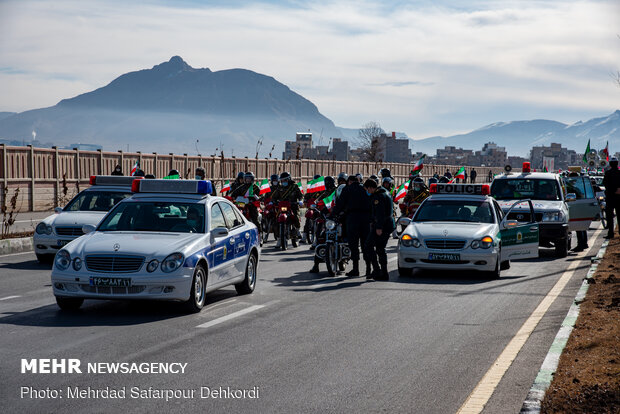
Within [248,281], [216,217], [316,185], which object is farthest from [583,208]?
[216,217]

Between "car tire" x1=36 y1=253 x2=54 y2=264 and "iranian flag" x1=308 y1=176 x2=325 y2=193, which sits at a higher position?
"iranian flag" x1=308 y1=176 x2=325 y2=193

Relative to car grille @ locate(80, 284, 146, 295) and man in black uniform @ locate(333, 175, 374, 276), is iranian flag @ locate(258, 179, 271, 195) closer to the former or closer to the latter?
man in black uniform @ locate(333, 175, 374, 276)

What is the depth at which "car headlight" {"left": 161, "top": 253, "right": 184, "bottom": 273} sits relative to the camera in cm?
1024

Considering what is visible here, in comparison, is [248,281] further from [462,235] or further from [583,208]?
[583,208]

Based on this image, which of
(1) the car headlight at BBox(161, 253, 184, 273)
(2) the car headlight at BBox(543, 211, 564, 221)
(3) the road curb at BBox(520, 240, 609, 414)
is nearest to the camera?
(3) the road curb at BBox(520, 240, 609, 414)

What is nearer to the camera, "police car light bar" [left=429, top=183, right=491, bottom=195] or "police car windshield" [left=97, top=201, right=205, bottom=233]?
"police car windshield" [left=97, top=201, right=205, bottom=233]

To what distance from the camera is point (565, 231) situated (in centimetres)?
1958

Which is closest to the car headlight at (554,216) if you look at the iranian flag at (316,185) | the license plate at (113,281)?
the iranian flag at (316,185)

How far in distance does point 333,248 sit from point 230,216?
11.3 feet

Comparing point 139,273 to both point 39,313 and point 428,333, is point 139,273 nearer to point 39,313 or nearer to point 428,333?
point 39,313

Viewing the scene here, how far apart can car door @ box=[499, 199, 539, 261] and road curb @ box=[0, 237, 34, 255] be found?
11204 millimetres

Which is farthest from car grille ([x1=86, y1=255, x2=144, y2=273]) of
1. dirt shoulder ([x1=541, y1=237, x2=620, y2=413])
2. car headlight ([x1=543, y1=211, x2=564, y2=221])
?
car headlight ([x1=543, y1=211, x2=564, y2=221])

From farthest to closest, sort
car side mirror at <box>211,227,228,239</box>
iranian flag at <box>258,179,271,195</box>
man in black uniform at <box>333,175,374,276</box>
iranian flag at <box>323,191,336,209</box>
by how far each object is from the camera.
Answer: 1. iranian flag at <box>258,179,271,195</box>
2. iranian flag at <box>323,191,336,209</box>
3. man in black uniform at <box>333,175,374,276</box>
4. car side mirror at <box>211,227,228,239</box>

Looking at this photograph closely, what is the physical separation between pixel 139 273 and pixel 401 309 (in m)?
3.64
